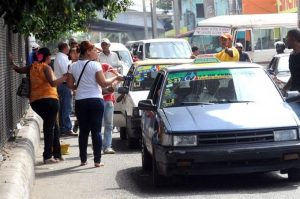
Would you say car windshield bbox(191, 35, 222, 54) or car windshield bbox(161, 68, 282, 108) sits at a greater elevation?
car windshield bbox(161, 68, 282, 108)

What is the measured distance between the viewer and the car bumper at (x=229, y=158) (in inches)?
346

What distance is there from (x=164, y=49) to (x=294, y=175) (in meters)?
17.1

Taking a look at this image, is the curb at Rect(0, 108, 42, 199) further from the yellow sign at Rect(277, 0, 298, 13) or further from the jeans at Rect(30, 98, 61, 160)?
the yellow sign at Rect(277, 0, 298, 13)

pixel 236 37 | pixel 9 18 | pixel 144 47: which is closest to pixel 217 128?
pixel 9 18

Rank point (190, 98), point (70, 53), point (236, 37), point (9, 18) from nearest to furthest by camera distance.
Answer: point (9, 18)
point (190, 98)
point (70, 53)
point (236, 37)

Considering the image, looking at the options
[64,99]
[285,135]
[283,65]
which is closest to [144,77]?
[64,99]

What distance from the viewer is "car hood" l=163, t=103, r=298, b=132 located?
898cm

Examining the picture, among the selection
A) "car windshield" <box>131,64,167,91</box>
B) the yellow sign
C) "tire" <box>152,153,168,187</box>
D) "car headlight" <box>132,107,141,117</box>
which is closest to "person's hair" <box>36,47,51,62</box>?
"car headlight" <box>132,107,141,117</box>

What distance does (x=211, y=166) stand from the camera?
888 centimetres

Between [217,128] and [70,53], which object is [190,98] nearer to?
[217,128]

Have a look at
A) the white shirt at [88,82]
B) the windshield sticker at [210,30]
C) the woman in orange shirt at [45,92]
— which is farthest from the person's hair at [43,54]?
the windshield sticker at [210,30]

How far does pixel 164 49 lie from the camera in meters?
26.3

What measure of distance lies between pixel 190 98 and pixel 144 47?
17183mm

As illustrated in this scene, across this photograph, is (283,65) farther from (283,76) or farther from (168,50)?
(168,50)
